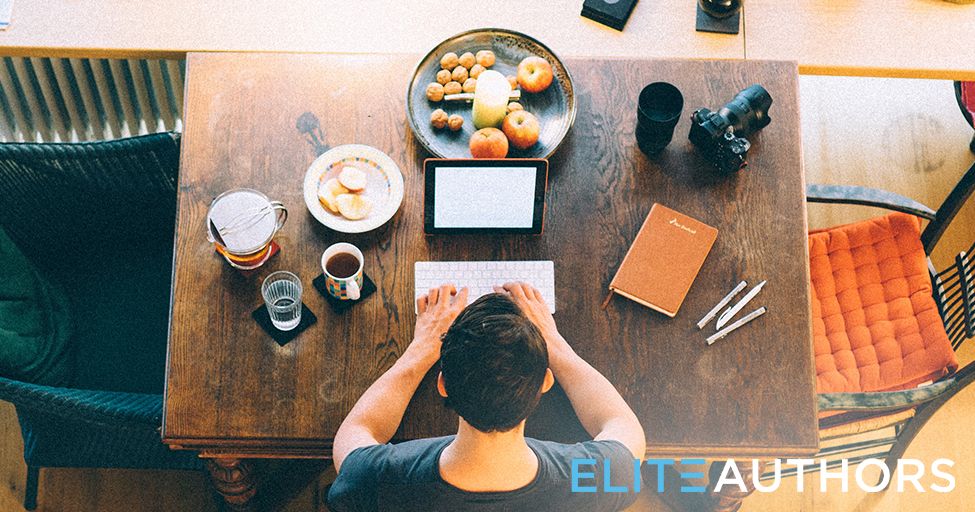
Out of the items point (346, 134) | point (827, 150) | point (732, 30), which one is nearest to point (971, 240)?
point (827, 150)

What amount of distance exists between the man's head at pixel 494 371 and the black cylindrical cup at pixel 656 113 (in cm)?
58

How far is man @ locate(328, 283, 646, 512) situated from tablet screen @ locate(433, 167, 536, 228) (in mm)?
275

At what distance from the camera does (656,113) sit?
6.06 feet

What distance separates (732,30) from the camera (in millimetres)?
2047

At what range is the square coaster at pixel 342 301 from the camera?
5.65ft

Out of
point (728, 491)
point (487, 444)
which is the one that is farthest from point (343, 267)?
point (728, 491)

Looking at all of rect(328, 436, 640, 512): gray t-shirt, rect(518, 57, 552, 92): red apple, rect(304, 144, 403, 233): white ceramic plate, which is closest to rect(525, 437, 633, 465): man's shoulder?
rect(328, 436, 640, 512): gray t-shirt

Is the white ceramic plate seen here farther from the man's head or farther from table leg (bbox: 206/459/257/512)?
table leg (bbox: 206/459/257/512)

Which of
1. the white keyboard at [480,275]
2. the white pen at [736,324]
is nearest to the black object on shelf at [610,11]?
the white keyboard at [480,275]

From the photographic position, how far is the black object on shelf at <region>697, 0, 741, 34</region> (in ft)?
6.68

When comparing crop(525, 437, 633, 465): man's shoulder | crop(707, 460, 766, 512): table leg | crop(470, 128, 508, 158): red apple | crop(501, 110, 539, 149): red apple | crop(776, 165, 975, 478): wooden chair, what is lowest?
crop(707, 460, 766, 512): table leg

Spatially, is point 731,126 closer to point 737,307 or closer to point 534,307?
point 737,307

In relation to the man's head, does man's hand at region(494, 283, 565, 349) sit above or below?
above

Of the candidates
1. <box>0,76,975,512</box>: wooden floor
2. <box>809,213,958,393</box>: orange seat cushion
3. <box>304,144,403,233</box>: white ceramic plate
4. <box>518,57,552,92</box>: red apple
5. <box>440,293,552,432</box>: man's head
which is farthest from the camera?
<box>0,76,975,512</box>: wooden floor
